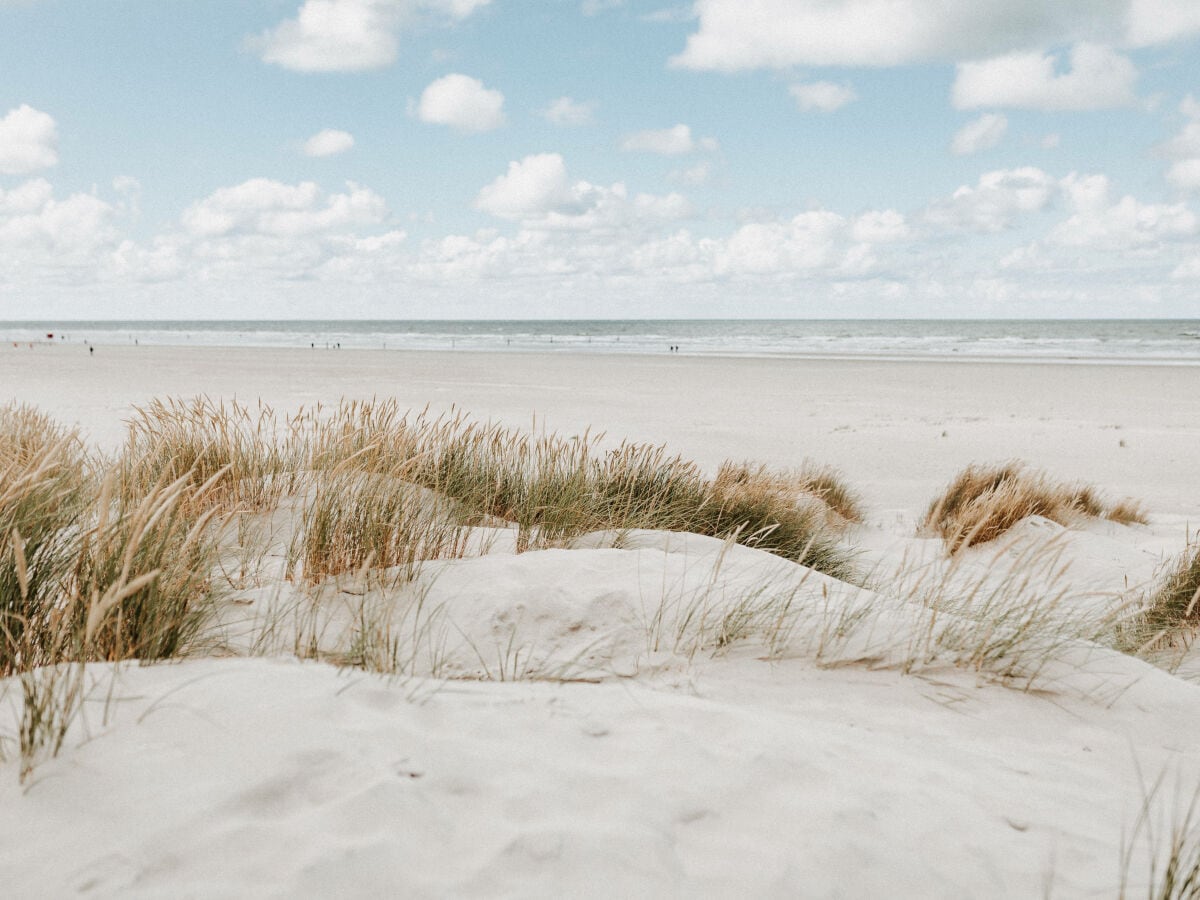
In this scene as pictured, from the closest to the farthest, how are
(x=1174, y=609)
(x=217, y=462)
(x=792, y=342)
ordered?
(x=1174, y=609) < (x=217, y=462) < (x=792, y=342)

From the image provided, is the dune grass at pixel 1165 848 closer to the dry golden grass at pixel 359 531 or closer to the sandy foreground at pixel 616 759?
the sandy foreground at pixel 616 759

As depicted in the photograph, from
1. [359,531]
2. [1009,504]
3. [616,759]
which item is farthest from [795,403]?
[616,759]

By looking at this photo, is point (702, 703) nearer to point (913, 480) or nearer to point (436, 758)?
point (436, 758)

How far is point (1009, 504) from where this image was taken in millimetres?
6055

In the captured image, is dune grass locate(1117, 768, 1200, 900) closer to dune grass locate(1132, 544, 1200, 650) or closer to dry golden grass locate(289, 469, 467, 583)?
dune grass locate(1132, 544, 1200, 650)

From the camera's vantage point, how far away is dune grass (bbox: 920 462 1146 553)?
6.12 m

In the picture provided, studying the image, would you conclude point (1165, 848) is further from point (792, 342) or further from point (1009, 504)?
point (792, 342)

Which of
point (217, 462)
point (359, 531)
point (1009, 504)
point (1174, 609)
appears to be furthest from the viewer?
point (1009, 504)

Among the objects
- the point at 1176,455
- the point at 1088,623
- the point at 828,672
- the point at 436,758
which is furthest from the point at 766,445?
the point at 436,758

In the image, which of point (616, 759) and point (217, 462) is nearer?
point (616, 759)

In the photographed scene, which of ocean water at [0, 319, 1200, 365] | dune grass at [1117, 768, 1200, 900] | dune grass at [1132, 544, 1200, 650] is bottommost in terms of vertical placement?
dune grass at [1132, 544, 1200, 650]

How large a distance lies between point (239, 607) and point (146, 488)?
1.46m

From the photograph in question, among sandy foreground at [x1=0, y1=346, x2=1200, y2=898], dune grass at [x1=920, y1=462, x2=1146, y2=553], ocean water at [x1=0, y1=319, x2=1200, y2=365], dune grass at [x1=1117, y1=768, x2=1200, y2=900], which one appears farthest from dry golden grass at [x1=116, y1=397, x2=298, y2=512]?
ocean water at [x1=0, y1=319, x2=1200, y2=365]

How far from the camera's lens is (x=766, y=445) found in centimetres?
1112
